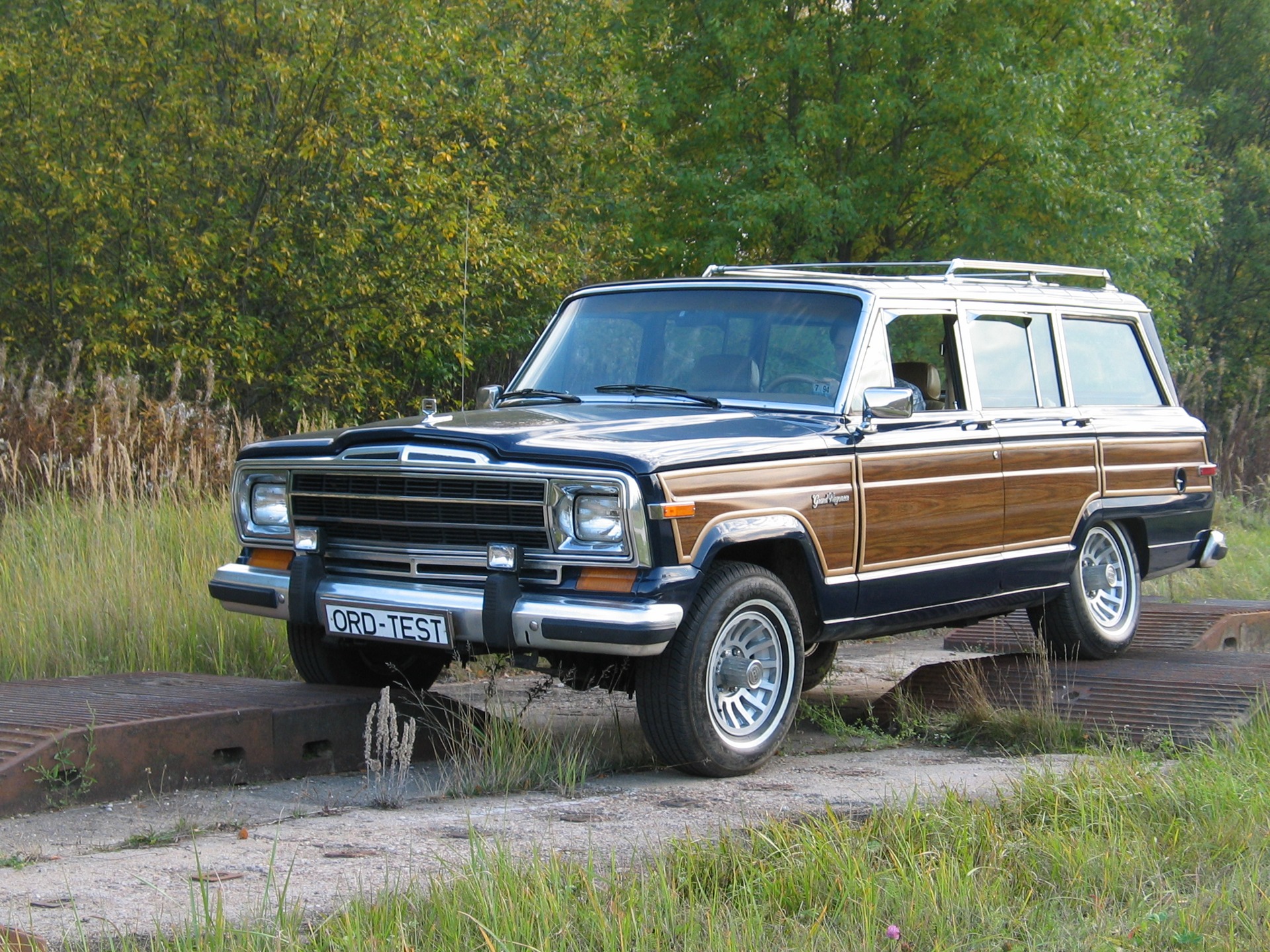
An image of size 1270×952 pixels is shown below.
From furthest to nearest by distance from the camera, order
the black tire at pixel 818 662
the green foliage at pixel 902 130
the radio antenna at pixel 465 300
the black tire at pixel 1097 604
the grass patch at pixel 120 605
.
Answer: the green foliage at pixel 902 130 → the radio antenna at pixel 465 300 → the black tire at pixel 1097 604 → the black tire at pixel 818 662 → the grass patch at pixel 120 605

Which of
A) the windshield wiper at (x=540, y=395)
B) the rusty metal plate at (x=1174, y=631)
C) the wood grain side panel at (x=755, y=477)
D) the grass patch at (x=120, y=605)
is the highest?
the windshield wiper at (x=540, y=395)

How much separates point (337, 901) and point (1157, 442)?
6015 mm

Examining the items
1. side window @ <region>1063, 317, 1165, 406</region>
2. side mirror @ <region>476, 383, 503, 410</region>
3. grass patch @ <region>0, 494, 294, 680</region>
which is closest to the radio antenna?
side mirror @ <region>476, 383, 503, 410</region>

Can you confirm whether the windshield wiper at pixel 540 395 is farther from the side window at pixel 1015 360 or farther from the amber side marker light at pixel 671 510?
the side window at pixel 1015 360

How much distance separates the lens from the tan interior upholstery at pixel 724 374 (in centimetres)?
650

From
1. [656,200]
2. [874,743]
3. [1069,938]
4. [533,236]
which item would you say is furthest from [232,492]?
[656,200]

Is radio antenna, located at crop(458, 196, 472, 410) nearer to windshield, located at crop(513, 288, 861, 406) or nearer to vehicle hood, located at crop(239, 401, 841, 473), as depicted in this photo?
windshield, located at crop(513, 288, 861, 406)

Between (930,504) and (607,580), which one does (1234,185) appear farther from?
(607,580)

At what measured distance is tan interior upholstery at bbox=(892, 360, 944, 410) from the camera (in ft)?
23.6

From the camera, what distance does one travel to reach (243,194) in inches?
566

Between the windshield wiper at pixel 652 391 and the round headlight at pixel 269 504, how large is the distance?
1.47m

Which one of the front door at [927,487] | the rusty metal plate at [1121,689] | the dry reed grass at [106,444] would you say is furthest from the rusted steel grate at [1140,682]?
the dry reed grass at [106,444]

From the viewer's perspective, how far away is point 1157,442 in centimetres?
827

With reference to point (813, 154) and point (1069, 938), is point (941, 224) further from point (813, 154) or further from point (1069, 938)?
point (1069, 938)
